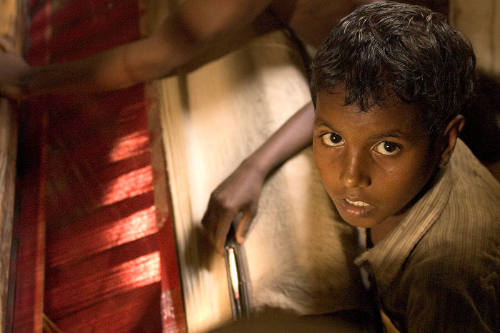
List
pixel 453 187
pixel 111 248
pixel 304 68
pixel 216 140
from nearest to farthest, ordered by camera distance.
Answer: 1. pixel 453 187
2. pixel 111 248
3. pixel 216 140
4. pixel 304 68

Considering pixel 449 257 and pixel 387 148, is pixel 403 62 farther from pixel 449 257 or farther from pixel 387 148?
pixel 449 257

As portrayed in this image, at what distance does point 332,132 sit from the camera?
55 cm

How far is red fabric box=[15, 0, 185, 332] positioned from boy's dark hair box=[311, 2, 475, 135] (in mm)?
407

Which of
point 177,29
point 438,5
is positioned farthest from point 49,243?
point 438,5

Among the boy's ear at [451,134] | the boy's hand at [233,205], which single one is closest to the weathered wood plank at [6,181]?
the boy's hand at [233,205]

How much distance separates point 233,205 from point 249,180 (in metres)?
0.06

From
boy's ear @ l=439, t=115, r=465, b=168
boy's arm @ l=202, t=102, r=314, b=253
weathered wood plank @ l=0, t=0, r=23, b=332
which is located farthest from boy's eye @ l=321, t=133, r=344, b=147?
weathered wood plank @ l=0, t=0, r=23, b=332

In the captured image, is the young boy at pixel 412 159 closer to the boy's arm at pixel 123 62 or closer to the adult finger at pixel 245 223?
the adult finger at pixel 245 223

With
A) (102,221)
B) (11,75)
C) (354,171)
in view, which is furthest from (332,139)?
(11,75)

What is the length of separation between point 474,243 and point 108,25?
933mm

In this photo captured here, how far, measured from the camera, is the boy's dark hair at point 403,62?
1.60ft

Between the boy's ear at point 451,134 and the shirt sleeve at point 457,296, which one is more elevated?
the boy's ear at point 451,134

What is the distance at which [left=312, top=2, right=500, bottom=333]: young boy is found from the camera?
1.62ft

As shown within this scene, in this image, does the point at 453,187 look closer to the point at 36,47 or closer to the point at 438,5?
the point at 438,5
